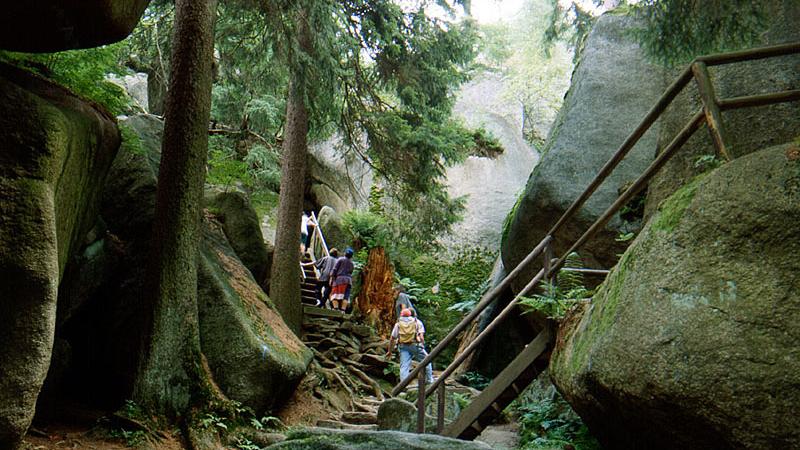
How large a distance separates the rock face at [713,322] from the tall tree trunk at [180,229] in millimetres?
4765

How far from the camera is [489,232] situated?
68.9 feet

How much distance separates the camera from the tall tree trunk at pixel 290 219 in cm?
1223

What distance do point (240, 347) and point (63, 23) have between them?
4960mm

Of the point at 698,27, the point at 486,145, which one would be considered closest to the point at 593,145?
the point at 698,27

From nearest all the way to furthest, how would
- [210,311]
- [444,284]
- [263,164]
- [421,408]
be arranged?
[421,408] → [210,311] → [263,164] → [444,284]

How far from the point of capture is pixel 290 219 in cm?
1227

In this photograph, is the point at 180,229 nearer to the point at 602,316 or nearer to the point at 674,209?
the point at 602,316

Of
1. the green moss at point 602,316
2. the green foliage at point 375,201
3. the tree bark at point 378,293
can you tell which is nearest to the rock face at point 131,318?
the green moss at point 602,316

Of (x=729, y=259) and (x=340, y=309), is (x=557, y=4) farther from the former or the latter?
(x=729, y=259)

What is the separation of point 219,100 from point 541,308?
1371 centimetres

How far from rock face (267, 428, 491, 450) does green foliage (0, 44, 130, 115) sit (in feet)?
15.6

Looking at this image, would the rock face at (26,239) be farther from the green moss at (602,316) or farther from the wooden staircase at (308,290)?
the wooden staircase at (308,290)

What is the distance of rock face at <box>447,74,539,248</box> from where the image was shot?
21078 millimetres

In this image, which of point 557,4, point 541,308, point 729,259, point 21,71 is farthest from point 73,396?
point 557,4
